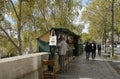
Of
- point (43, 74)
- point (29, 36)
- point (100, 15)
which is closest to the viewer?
point (43, 74)

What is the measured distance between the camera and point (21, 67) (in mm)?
11180

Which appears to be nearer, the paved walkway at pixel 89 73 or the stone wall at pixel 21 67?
the stone wall at pixel 21 67

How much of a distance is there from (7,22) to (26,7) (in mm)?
2557

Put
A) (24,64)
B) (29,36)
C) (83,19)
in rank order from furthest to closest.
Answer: (83,19) < (29,36) < (24,64)

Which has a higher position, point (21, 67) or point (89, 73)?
point (21, 67)

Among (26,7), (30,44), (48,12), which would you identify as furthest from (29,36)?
(26,7)

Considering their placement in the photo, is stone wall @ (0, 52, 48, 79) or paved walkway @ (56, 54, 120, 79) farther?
paved walkway @ (56, 54, 120, 79)

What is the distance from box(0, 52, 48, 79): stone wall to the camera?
9.52 meters

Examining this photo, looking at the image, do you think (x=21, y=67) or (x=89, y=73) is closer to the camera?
(x=21, y=67)

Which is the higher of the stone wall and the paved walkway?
the stone wall

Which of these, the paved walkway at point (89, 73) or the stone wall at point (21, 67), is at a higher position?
the stone wall at point (21, 67)

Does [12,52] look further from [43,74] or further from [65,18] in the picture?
[43,74]

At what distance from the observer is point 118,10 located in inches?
2000

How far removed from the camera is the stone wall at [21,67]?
31.2ft
